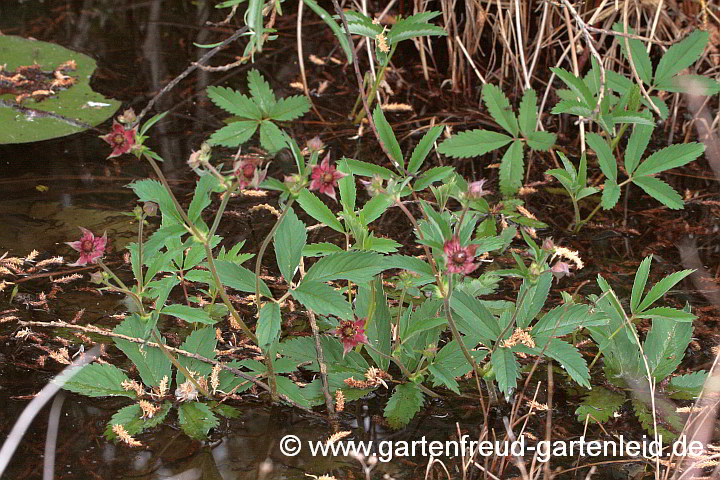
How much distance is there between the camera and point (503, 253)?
1840 mm

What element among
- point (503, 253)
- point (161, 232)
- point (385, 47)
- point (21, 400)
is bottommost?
point (21, 400)

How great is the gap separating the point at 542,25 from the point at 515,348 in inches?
48.5

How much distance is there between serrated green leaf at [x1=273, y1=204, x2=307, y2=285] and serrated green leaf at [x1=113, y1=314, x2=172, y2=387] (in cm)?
28

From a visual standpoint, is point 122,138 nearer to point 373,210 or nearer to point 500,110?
point 373,210

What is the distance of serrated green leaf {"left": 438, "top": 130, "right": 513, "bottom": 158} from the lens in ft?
6.15

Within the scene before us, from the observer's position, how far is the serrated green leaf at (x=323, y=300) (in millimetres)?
1187

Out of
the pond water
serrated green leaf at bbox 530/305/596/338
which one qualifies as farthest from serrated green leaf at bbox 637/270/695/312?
the pond water

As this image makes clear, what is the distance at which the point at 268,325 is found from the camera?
3.91ft

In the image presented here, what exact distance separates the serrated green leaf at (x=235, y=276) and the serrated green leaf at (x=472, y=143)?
29.3 inches

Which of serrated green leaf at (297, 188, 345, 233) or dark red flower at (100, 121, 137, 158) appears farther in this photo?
serrated green leaf at (297, 188, 345, 233)

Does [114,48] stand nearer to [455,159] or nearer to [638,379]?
[455,159]

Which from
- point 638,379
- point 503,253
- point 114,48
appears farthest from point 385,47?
point 114,48

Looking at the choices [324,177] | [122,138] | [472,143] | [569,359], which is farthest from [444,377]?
[472,143]

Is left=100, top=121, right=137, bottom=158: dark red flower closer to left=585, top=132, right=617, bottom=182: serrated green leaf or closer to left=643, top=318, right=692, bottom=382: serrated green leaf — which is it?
left=643, top=318, right=692, bottom=382: serrated green leaf
